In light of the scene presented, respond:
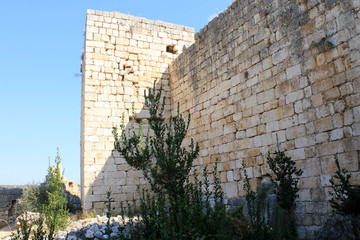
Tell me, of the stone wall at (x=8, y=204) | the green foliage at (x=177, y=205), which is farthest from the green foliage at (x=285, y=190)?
the stone wall at (x=8, y=204)

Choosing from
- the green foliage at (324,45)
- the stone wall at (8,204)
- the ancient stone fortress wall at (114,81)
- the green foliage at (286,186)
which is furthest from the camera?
the stone wall at (8,204)

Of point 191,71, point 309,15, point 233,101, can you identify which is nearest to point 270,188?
point 233,101

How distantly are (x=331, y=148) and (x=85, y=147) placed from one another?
608cm

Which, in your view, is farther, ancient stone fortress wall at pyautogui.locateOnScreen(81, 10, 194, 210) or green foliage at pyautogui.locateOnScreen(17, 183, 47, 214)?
green foliage at pyautogui.locateOnScreen(17, 183, 47, 214)

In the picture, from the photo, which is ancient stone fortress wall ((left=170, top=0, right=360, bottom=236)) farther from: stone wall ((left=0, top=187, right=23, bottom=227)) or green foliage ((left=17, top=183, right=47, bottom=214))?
stone wall ((left=0, top=187, right=23, bottom=227))

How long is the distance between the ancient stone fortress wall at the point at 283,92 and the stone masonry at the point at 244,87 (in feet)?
0.06

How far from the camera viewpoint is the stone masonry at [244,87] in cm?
529

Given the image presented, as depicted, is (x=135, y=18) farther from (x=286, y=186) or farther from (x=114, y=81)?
(x=286, y=186)

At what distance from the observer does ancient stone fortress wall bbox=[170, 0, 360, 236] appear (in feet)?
17.1

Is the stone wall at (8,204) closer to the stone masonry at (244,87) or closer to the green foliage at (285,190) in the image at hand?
the stone masonry at (244,87)

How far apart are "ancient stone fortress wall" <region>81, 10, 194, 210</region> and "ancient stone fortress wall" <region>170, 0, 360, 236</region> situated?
5.77 feet

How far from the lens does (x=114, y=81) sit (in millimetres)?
9633

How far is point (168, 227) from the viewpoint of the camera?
10.8 feet

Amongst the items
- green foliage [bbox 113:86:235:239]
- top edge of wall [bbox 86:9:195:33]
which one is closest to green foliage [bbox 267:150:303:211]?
green foliage [bbox 113:86:235:239]
